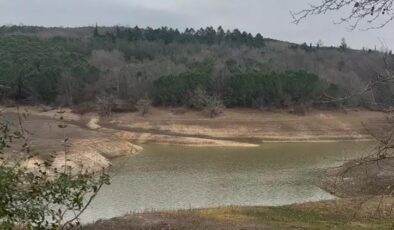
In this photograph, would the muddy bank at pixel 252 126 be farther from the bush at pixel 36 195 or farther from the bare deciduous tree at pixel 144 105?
the bush at pixel 36 195

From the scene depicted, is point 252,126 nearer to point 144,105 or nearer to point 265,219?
point 144,105

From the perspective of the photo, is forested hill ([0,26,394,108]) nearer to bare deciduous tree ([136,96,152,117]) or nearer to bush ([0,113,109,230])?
bare deciduous tree ([136,96,152,117])

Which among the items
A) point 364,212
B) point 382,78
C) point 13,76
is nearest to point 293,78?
point 13,76

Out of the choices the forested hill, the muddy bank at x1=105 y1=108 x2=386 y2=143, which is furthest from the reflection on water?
the forested hill

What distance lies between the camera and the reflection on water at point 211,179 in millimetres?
27281

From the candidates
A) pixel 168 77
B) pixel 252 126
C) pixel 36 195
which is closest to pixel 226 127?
pixel 252 126

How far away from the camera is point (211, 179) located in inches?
1377

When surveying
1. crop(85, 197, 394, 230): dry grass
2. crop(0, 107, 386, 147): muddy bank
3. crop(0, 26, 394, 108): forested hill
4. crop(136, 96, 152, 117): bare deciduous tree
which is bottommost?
crop(0, 107, 386, 147): muddy bank

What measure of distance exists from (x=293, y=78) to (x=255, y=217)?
57.1 meters

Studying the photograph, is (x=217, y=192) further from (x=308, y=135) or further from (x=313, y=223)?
(x=308, y=135)

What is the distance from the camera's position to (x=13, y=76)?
2945 inches

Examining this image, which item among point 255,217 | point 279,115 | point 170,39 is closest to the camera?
point 255,217

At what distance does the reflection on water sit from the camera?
27.3 m

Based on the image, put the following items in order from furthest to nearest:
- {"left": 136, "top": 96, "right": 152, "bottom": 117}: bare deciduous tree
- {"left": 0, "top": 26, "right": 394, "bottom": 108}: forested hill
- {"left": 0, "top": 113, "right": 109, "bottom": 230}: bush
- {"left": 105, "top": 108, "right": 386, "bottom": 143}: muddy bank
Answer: {"left": 0, "top": 26, "right": 394, "bottom": 108}: forested hill
{"left": 136, "top": 96, "right": 152, "bottom": 117}: bare deciduous tree
{"left": 105, "top": 108, "right": 386, "bottom": 143}: muddy bank
{"left": 0, "top": 113, "right": 109, "bottom": 230}: bush
